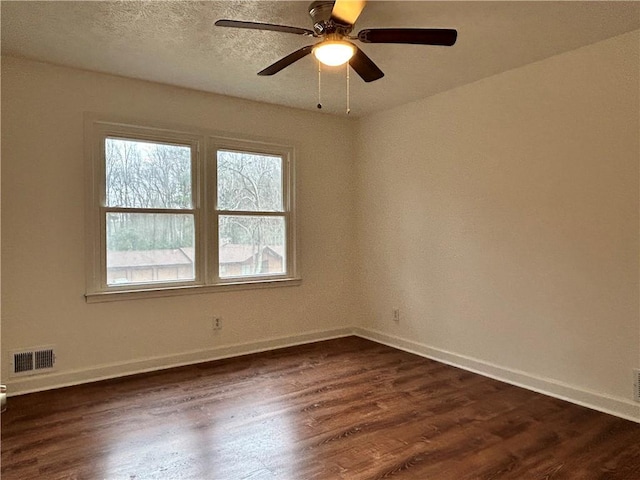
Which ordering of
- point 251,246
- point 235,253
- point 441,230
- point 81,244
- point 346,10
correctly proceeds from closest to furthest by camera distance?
1. point 346,10
2. point 81,244
3. point 441,230
4. point 235,253
5. point 251,246

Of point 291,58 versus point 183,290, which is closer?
point 291,58

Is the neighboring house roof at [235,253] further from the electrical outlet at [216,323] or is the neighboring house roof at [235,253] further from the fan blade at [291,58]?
the fan blade at [291,58]

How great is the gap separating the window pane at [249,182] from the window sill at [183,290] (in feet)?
2.48

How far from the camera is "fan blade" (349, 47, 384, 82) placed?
2529mm

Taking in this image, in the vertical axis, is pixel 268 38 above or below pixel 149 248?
above

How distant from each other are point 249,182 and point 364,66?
2080mm

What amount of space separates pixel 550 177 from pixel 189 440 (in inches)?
120

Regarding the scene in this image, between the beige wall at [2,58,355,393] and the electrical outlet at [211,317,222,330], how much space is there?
0.05m

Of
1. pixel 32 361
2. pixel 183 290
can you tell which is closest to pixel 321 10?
pixel 183 290

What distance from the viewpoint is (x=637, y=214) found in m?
2.77

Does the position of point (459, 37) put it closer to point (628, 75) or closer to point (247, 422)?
point (628, 75)

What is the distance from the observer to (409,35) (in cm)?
219

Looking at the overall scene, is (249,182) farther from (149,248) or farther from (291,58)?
(291,58)

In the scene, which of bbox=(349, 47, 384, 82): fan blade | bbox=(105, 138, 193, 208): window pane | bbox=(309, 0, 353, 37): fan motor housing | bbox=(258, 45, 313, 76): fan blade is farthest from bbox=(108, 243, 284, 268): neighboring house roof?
bbox=(309, 0, 353, 37): fan motor housing
